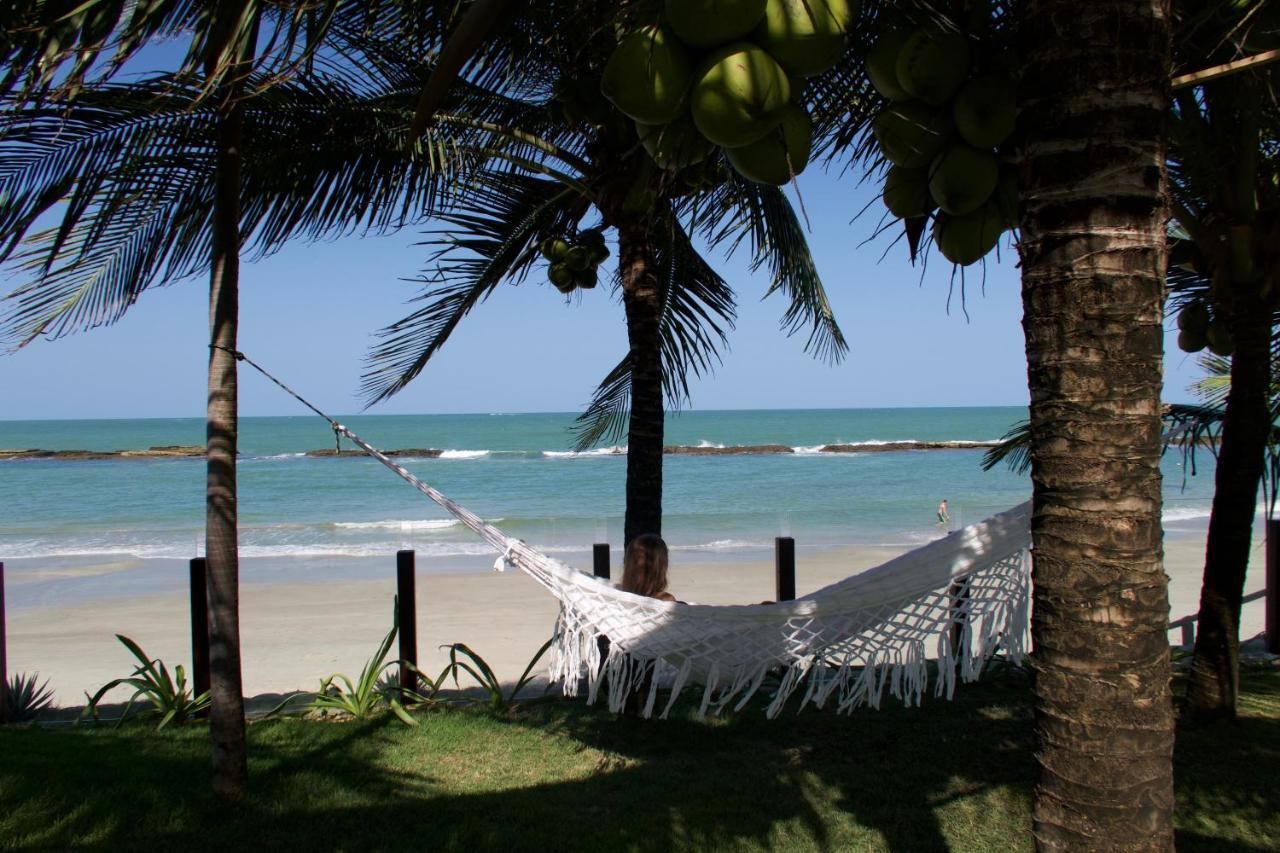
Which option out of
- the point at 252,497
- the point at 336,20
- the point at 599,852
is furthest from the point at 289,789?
the point at 252,497

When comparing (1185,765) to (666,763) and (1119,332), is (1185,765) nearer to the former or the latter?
(666,763)

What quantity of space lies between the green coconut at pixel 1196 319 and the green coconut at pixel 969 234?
1986mm

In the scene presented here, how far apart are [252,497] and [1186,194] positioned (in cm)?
1863

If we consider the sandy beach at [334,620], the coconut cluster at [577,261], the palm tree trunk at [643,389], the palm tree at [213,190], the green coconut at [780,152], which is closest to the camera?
the green coconut at [780,152]

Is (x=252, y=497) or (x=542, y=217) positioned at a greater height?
(x=542, y=217)

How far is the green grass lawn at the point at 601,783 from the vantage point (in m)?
2.35

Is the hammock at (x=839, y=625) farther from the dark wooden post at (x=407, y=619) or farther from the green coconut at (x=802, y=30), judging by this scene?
the green coconut at (x=802, y=30)

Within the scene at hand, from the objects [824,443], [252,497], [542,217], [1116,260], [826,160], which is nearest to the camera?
[1116,260]

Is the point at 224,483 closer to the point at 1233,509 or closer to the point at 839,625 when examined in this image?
the point at 839,625

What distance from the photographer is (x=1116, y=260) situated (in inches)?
40.7

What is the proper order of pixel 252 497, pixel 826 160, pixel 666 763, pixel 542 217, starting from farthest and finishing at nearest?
1. pixel 252 497
2. pixel 542 217
3. pixel 666 763
4. pixel 826 160

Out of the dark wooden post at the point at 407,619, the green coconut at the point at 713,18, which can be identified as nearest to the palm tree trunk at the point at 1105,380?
the green coconut at the point at 713,18

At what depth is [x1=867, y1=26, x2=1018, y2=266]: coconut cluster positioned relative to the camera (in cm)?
108

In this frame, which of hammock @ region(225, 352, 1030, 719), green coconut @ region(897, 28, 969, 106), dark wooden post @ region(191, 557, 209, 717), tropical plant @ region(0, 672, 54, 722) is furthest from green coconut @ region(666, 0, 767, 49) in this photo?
tropical plant @ region(0, 672, 54, 722)
